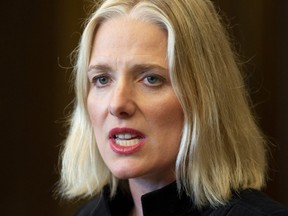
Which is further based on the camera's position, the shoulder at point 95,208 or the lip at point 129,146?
the shoulder at point 95,208

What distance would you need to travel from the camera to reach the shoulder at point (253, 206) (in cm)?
132

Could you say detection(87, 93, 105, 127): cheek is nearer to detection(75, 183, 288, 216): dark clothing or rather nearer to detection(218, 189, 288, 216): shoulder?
detection(75, 183, 288, 216): dark clothing

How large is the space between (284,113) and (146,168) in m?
1.18

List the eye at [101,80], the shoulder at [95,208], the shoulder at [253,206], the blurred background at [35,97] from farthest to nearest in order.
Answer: the blurred background at [35,97]
the shoulder at [95,208]
the eye at [101,80]
the shoulder at [253,206]

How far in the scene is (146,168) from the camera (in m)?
1.37

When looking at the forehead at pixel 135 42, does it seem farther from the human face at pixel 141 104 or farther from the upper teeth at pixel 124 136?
the upper teeth at pixel 124 136

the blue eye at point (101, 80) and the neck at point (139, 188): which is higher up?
the blue eye at point (101, 80)

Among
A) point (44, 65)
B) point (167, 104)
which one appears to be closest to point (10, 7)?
point (44, 65)

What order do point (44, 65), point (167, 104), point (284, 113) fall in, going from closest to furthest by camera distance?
point (167, 104) → point (284, 113) → point (44, 65)

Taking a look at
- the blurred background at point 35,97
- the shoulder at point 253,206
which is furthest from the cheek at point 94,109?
the blurred background at point 35,97

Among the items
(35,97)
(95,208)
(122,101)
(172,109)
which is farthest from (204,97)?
(35,97)

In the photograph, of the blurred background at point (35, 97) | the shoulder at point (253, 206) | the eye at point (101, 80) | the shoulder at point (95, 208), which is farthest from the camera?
the blurred background at point (35, 97)

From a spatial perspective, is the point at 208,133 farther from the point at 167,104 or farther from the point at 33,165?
the point at 33,165

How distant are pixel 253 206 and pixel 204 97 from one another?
0.27m
